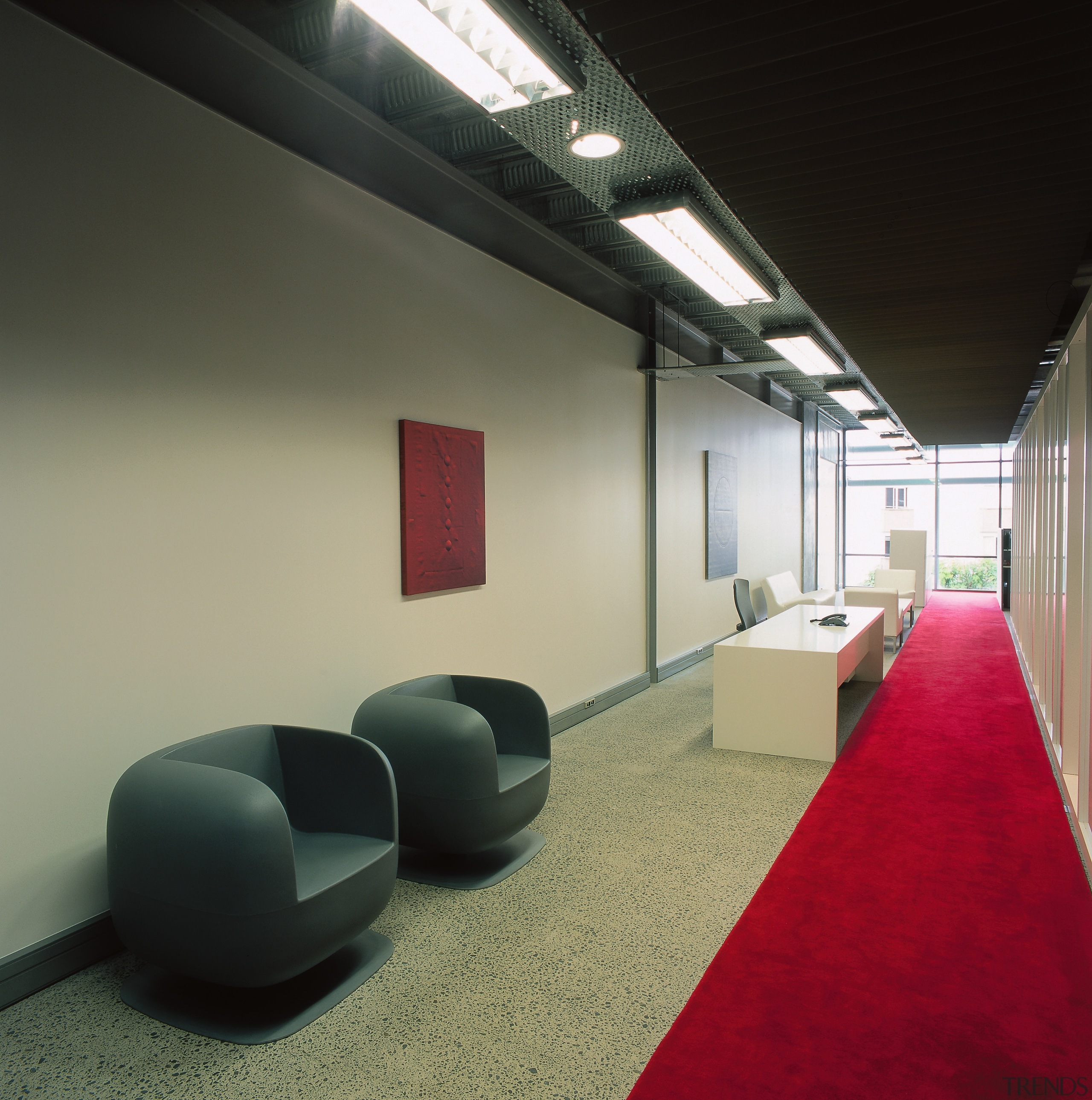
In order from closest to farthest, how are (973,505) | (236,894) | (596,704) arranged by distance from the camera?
(236,894)
(596,704)
(973,505)

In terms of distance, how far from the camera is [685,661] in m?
7.78

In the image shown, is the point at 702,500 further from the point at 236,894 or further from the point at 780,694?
the point at 236,894

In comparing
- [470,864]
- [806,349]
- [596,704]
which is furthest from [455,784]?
[806,349]

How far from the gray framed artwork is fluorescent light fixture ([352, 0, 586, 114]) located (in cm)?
619

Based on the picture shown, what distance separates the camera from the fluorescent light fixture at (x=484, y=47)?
2.13m

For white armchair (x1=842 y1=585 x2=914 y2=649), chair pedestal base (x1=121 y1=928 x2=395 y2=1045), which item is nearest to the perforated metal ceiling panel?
chair pedestal base (x1=121 y1=928 x2=395 y2=1045)

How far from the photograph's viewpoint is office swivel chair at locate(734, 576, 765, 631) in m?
7.62

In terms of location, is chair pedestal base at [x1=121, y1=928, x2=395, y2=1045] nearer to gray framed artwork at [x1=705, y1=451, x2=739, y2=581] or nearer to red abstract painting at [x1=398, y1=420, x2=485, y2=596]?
red abstract painting at [x1=398, y1=420, x2=485, y2=596]

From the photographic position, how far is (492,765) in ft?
10.2

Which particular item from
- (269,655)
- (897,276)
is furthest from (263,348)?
(897,276)

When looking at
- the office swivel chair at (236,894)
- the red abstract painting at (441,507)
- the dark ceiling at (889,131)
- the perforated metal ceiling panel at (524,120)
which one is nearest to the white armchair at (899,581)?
the perforated metal ceiling panel at (524,120)

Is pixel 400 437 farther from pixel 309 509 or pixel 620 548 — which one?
pixel 620 548

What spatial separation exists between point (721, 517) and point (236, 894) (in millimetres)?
7417

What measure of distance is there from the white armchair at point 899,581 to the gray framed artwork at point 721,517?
143 inches
